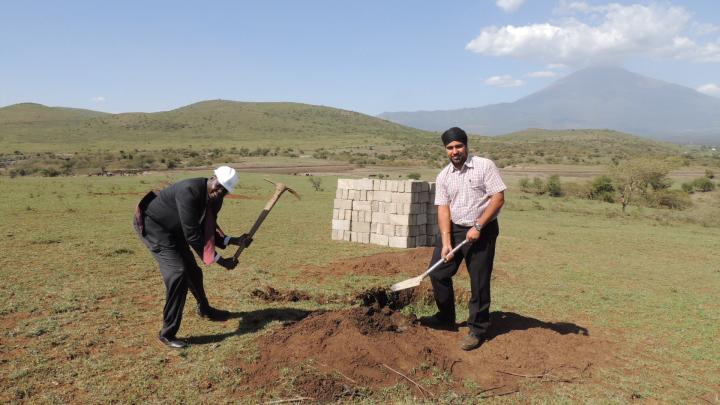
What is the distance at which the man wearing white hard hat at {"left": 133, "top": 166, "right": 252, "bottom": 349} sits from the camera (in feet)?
16.6

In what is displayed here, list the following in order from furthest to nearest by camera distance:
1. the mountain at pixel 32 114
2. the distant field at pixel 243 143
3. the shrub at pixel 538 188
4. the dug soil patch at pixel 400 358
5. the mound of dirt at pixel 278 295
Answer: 1. the mountain at pixel 32 114
2. the distant field at pixel 243 143
3. the shrub at pixel 538 188
4. the mound of dirt at pixel 278 295
5. the dug soil patch at pixel 400 358

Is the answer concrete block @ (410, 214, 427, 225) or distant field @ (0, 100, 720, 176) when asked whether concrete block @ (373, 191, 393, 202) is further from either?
distant field @ (0, 100, 720, 176)

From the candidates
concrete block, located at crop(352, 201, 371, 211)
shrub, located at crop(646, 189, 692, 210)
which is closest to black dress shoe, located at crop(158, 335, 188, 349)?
concrete block, located at crop(352, 201, 371, 211)

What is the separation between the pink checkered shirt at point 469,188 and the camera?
498 cm

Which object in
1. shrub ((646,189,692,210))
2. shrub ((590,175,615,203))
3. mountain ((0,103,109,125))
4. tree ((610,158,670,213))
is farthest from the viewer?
mountain ((0,103,109,125))

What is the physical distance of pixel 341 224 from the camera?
13453 millimetres

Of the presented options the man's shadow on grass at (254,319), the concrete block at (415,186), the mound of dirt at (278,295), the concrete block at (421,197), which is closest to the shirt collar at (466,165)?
the man's shadow on grass at (254,319)

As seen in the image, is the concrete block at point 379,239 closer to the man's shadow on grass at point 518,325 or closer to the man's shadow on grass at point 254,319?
the man's shadow on grass at point 254,319

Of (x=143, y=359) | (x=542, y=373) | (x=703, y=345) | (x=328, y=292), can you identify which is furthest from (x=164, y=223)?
(x=703, y=345)

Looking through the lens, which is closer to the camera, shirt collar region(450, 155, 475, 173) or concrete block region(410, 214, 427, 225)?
shirt collar region(450, 155, 475, 173)

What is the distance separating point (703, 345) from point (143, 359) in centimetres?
657

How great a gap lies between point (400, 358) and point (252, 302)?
297 centimetres

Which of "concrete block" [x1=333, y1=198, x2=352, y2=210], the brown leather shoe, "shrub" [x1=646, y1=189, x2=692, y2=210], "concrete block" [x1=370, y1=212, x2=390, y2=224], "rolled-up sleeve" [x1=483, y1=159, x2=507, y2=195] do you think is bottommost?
"shrub" [x1=646, y1=189, x2=692, y2=210]

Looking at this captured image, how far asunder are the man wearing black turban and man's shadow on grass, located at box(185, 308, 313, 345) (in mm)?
2093
